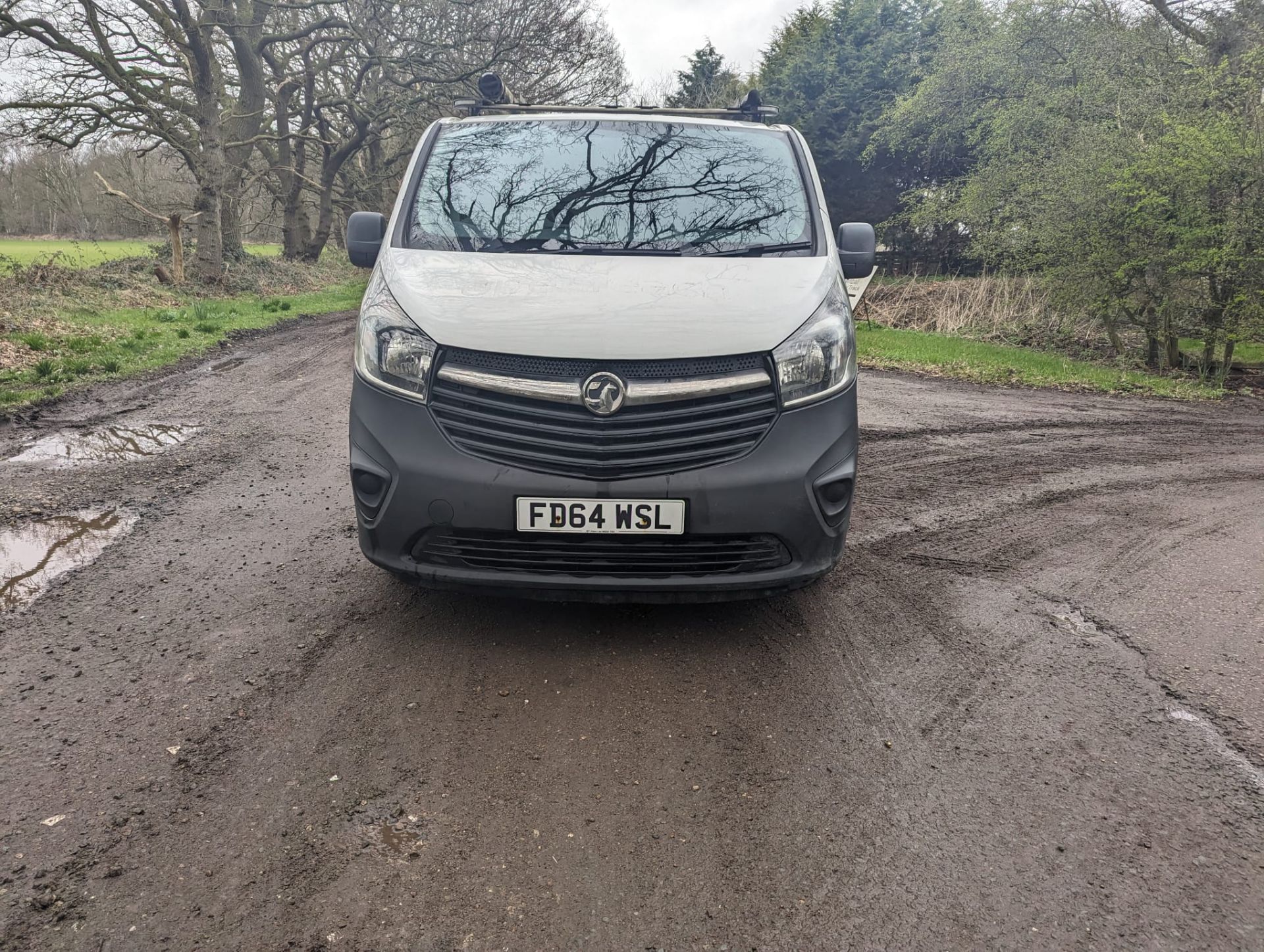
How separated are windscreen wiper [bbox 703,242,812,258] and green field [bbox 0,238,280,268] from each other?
15.6 meters

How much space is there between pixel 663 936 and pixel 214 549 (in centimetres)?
323

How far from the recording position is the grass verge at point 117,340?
809 centimetres

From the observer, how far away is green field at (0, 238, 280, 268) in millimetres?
16016

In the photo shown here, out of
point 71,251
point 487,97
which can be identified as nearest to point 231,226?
point 71,251

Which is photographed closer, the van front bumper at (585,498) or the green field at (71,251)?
the van front bumper at (585,498)

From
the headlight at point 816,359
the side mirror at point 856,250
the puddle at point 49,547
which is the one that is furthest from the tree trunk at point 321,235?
the headlight at point 816,359

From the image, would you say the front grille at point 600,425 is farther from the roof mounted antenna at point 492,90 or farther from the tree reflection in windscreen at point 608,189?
the roof mounted antenna at point 492,90

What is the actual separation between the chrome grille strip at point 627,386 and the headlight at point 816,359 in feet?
0.40

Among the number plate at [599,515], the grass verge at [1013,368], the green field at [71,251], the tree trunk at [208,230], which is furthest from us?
the tree trunk at [208,230]

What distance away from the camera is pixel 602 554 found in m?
3.03

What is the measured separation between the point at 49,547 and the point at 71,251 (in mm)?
18962

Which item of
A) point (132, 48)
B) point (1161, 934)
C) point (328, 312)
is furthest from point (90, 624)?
point (132, 48)

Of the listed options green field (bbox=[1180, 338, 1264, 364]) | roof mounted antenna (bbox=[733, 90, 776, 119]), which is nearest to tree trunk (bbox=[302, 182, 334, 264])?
green field (bbox=[1180, 338, 1264, 364])

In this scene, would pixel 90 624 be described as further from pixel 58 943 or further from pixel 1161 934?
pixel 1161 934
